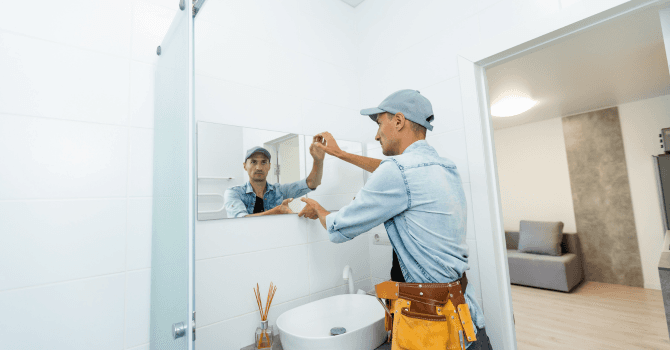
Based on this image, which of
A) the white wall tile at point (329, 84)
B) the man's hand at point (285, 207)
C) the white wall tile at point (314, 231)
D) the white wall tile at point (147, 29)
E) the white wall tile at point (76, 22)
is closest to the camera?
the white wall tile at point (76, 22)

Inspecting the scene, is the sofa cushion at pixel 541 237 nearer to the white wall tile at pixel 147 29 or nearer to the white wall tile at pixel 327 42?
the white wall tile at pixel 327 42

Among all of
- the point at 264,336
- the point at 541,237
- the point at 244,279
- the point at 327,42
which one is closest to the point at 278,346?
the point at 264,336

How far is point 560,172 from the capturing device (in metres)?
4.78

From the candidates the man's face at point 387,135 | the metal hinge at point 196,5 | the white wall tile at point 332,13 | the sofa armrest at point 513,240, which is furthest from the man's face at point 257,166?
the sofa armrest at point 513,240

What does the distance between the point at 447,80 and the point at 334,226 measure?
0.95 metres

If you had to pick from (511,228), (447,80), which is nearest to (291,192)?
(447,80)

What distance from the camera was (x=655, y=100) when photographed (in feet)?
13.3

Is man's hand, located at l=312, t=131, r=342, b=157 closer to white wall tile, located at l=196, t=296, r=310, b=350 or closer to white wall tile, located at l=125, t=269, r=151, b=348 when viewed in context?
white wall tile, located at l=196, t=296, r=310, b=350

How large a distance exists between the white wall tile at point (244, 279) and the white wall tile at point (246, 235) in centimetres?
3

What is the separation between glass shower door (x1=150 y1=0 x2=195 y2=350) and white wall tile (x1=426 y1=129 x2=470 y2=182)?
1167 millimetres

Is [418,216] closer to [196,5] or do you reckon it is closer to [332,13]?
[196,5]

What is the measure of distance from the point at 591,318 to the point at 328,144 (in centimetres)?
374

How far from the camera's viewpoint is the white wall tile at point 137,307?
104 centimetres

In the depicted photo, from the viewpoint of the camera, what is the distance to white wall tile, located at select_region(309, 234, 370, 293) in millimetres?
1600
